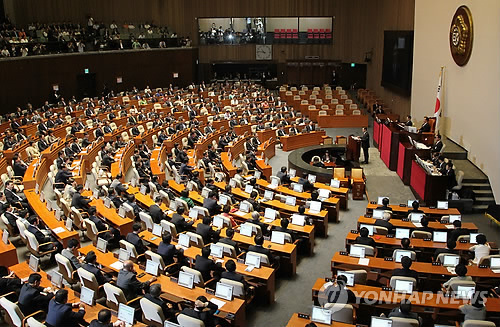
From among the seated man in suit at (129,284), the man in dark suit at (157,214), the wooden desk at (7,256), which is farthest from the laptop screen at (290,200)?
the wooden desk at (7,256)

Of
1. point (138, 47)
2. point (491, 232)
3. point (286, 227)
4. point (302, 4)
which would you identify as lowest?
point (491, 232)

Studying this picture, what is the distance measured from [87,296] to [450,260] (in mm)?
6631

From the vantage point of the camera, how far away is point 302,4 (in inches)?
1508

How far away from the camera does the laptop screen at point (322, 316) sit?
7.29 metres

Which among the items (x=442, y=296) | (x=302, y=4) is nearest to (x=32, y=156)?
(x=442, y=296)

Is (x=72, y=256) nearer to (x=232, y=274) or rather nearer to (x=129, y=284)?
(x=129, y=284)

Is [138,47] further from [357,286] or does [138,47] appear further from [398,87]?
[357,286]

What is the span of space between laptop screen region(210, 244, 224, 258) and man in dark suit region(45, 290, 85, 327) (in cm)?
296

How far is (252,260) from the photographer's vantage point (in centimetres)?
934

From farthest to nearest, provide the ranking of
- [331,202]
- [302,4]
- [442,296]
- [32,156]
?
[302,4]
[32,156]
[331,202]
[442,296]

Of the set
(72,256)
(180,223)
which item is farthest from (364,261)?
(72,256)

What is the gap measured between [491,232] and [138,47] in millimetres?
27371

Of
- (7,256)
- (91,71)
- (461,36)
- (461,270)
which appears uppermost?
(461,36)

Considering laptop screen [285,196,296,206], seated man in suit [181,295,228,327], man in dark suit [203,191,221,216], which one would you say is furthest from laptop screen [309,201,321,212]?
seated man in suit [181,295,228,327]
